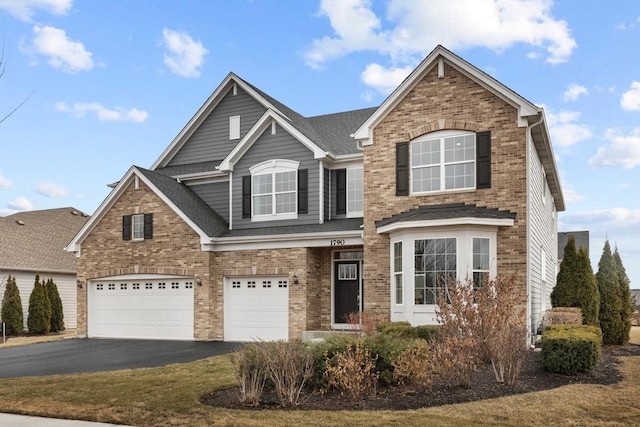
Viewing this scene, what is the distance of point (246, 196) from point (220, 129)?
14.8 feet

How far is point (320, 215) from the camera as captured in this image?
65.3 feet

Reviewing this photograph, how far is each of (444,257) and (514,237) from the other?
6.27 ft

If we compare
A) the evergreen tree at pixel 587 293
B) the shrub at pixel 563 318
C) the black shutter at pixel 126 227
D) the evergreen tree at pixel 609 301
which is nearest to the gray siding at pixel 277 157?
the black shutter at pixel 126 227

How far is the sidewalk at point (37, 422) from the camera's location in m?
8.21

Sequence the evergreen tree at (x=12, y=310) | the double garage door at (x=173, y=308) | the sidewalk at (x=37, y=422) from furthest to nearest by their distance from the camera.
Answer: the evergreen tree at (x=12, y=310) → the double garage door at (x=173, y=308) → the sidewalk at (x=37, y=422)

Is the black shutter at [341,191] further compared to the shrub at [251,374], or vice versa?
the black shutter at [341,191]

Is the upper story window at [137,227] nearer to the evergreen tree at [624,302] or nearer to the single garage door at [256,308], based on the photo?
the single garage door at [256,308]

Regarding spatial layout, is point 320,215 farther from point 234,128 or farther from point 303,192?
point 234,128

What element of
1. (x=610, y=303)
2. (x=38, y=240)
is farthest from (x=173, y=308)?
(x=610, y=303)

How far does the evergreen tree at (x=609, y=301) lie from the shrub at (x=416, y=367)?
11.2 m

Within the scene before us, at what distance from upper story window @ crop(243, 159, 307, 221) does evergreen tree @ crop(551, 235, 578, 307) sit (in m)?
8.88

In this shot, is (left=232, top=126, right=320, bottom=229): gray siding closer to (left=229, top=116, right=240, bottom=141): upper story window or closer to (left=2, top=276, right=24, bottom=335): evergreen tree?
(left=229, top=116, right=240, bottom=141): upper story window

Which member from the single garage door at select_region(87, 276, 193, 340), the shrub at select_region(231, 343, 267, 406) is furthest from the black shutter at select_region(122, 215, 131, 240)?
the shrub at select_region(231, 343, 267, 406)

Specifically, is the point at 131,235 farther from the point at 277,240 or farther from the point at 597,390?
the point at 597,390
